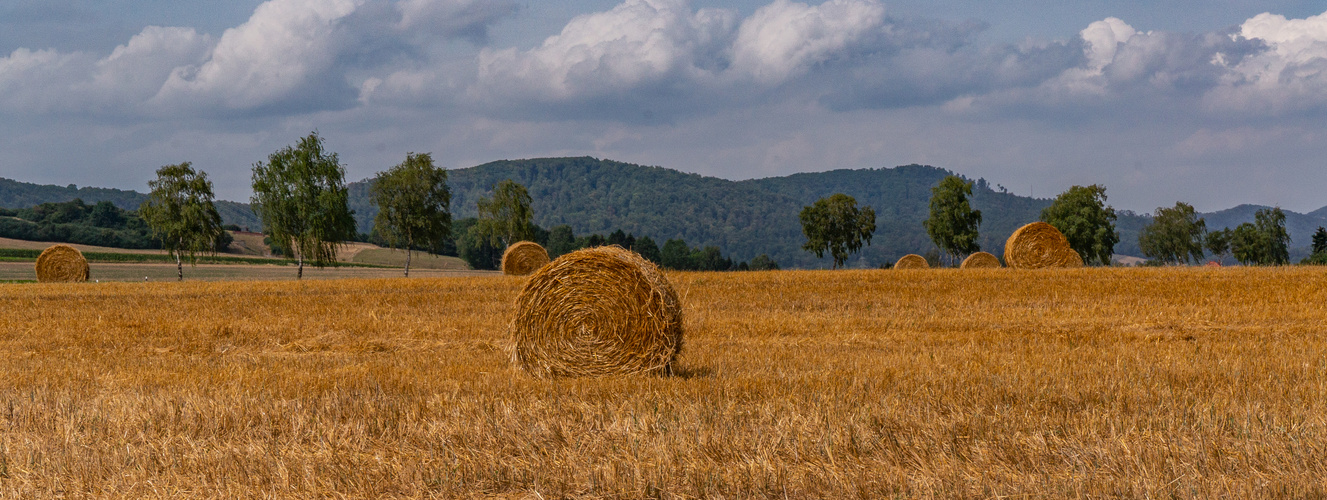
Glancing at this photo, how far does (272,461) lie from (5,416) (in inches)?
139

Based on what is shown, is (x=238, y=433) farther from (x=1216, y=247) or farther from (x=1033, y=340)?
(x=1216, y=247)

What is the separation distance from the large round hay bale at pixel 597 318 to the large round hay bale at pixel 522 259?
2507cm

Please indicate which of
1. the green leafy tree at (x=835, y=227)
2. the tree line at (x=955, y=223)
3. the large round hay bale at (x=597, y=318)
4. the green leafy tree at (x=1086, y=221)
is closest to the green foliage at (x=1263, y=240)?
the tree line at (x=955, y=223)

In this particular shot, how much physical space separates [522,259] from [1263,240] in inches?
3813

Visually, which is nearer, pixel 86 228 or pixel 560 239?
pixel 86 228

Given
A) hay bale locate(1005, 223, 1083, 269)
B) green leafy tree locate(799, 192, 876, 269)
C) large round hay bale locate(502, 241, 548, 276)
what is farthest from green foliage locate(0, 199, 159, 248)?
hay bale locate(1005, 223, 1083, 269)

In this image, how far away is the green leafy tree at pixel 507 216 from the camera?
7888 centimetres

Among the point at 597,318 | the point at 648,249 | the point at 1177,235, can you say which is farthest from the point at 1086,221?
the point at 597,318

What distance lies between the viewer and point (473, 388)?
29.6ft

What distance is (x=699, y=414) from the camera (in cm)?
732

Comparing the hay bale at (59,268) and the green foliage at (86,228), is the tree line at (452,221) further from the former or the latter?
the hay bale at (59,268)

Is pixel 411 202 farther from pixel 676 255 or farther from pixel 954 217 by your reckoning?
pixel 676 255

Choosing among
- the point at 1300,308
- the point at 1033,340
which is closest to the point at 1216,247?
the point at 1300,308

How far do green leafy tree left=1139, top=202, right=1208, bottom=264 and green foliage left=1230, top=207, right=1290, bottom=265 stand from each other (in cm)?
392
